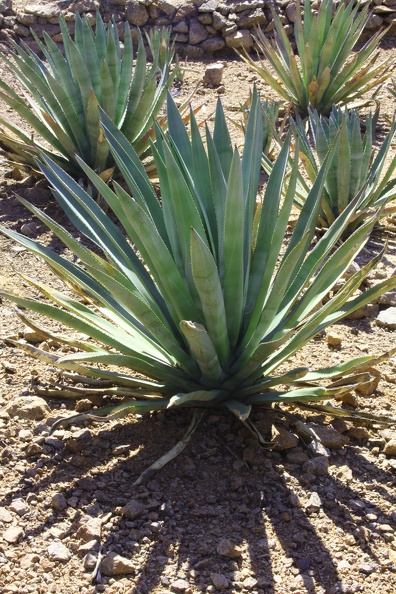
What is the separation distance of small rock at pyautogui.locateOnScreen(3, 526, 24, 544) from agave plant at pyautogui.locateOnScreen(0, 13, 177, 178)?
2.57 m

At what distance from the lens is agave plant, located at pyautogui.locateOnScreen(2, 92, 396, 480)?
7.30ft

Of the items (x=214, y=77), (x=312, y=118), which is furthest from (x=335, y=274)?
(x=214, y=77)

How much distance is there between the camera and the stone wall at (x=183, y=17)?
7754 millimetres

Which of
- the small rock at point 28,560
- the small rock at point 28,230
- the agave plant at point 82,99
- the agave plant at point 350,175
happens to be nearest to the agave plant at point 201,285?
the small rock at point 28,560

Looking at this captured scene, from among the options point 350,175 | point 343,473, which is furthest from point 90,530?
point 350,175

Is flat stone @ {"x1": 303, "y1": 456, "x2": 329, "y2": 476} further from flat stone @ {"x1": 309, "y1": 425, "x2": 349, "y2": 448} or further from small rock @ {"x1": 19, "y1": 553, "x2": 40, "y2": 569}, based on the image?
small rock @ {"x1": 19, "y1": 553, "x2": 40, "y2": 569}

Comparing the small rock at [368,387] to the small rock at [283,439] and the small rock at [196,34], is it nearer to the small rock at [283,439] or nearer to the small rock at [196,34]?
the small rock at [283,439]

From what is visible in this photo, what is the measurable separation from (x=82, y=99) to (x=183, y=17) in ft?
13.2

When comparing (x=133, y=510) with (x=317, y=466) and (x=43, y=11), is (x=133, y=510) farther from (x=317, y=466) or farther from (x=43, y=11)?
(x=43, y=11)

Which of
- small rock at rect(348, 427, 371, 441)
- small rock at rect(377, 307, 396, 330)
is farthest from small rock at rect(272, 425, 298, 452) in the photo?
small rock at rect(377, 307, 396, 330)

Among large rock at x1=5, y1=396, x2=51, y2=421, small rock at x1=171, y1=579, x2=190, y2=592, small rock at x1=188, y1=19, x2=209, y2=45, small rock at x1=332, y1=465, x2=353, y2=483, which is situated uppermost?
small rock at x1=188, y1=19, x2=209, y2=45

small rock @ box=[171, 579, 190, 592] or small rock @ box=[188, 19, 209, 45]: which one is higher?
small rock @ box=[188, 19, 209, 45]

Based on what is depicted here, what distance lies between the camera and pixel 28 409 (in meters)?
2.54

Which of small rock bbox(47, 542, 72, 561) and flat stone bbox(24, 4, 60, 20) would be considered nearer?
small rock bbox(47, 542, 72, 561)
